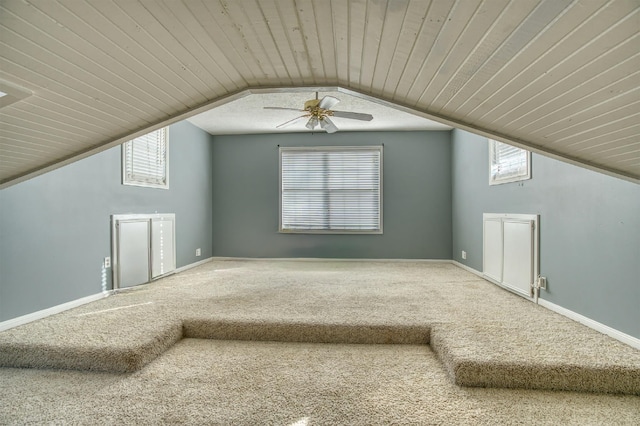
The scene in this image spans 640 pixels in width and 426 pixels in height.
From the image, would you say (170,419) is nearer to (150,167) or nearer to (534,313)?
(534,313)

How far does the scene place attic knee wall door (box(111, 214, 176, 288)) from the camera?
A: 3.64m

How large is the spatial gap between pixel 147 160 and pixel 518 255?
464cm

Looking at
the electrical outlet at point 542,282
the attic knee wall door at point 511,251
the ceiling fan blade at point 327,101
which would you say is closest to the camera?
the electrical outlet at point 542,282

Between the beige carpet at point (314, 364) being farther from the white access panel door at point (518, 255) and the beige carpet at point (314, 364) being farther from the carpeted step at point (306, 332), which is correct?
the white access panel door at point (518, 255)

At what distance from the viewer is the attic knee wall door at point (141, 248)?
3.64 metres

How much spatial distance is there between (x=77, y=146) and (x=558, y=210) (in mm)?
4009

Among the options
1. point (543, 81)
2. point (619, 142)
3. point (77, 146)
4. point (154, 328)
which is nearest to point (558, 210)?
point (619, 142)

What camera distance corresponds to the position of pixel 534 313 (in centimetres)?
286

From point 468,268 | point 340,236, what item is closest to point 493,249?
point 468,268

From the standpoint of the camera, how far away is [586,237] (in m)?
2.59

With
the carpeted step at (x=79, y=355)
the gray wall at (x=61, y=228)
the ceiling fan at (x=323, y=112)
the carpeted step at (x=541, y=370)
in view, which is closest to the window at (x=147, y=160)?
the gray wall at (x=61, y=228)

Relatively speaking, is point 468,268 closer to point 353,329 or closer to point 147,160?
point 353,329

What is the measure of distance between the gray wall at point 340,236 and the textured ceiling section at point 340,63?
3622 mm

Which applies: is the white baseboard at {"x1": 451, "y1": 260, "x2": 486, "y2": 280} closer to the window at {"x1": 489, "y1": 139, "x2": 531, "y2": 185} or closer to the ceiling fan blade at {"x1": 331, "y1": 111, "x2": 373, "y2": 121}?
the window at {"x1": 489, "y1": 139, "x2": 531, "y2": 185}
